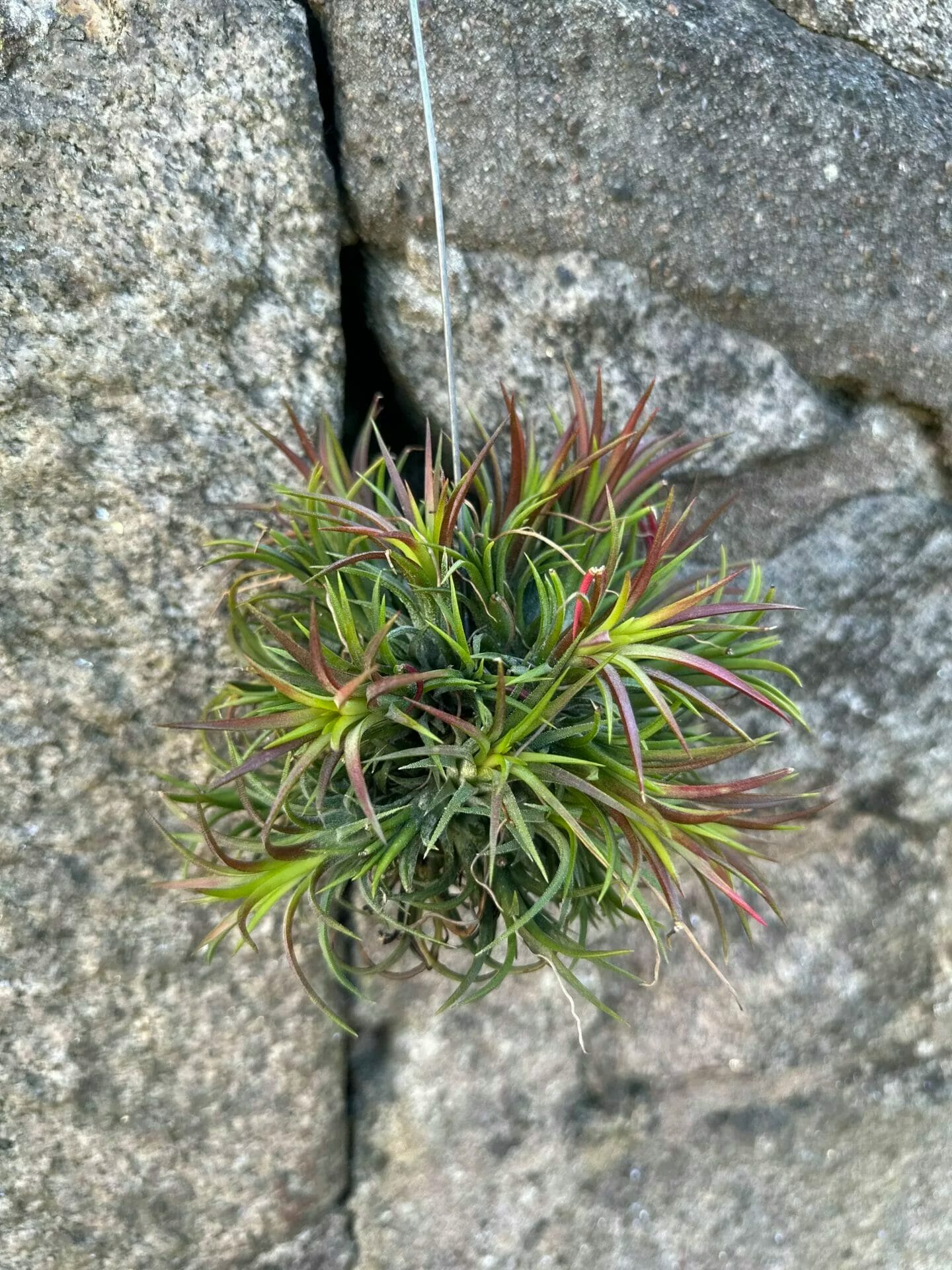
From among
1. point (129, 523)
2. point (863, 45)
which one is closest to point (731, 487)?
point (863, 45)

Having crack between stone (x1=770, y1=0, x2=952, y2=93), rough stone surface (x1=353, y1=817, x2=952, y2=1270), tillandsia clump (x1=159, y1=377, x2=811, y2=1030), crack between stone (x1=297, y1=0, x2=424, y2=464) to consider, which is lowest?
rough stone surface (x1=353, y1=817, x2=952, y2=1270)

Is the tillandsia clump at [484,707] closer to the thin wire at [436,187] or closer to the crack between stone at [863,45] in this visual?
the thin wire at [436,187]

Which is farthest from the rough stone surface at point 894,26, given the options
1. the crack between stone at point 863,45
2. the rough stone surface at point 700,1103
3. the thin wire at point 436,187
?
the rough stone surface at point 700,1103

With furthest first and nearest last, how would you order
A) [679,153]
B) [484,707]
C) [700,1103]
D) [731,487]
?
[700,1103]
[731,487]
[679,153]
[484,707]

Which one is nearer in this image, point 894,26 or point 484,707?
point 484,707

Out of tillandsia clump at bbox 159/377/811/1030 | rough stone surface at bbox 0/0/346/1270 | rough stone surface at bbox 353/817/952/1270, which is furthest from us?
rough stone surface at bbox 353/817/952/1270

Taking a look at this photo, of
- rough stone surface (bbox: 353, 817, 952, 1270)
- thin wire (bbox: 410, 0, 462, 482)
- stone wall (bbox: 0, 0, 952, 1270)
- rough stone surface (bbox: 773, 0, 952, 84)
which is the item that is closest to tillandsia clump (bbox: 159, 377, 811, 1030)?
thin wire (bbox: 410, 0, 462, 482)

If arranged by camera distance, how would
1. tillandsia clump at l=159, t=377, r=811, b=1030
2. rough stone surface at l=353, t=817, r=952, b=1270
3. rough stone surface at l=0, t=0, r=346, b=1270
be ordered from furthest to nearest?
1. rough stone surface at l=353, t=817, r=952, b=1270
2. rough stone surface at l=0, t=0, r=346, b=1270
3. tillandsia clump at l=159, t=377, r=811, b=1030

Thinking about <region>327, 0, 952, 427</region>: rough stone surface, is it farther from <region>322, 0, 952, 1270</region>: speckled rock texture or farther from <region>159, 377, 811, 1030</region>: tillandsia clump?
<region>159, 377, 811, 1030</region>: tillandsia clump

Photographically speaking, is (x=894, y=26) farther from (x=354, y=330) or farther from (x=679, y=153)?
(x=354, y=330)
